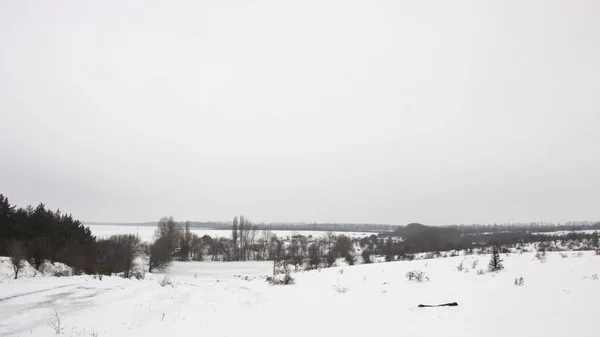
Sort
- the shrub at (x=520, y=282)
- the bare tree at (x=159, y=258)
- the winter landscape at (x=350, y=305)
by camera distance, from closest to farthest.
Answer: the winter landscape at (x=350, y=305) < the shrub at (x=520, y=282) < the bare tree at (x=159, y=258)

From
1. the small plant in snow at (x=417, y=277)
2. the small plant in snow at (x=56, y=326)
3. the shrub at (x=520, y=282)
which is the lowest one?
the small plant in snow at (x=417, y=277)

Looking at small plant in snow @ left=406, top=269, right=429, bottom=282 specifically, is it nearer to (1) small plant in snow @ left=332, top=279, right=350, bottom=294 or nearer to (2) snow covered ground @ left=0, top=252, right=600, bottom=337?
(2) snow covered ground @ left=0, top=252, right=600, bottom=337

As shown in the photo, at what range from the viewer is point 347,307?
1084 centimetres

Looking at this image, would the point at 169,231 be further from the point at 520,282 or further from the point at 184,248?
the point at 520,282

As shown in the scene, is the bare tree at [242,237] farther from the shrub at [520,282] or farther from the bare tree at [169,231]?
the shrub at [520,282]

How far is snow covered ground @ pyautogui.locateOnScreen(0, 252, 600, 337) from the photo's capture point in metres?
7.63

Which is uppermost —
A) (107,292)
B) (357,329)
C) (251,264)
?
(357,329)

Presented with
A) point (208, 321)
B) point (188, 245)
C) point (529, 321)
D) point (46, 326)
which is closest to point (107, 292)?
point (46, 326)

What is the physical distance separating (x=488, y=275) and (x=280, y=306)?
9017 mm

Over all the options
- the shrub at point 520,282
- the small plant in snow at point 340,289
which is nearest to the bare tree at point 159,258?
the small plant in snow at point 340,289

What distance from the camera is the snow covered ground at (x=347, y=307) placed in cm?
763

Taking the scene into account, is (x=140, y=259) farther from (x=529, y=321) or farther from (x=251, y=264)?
(x=529, y=321)

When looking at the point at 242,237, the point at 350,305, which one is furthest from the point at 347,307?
the point at 242,237

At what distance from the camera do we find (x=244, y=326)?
8.79 metres
